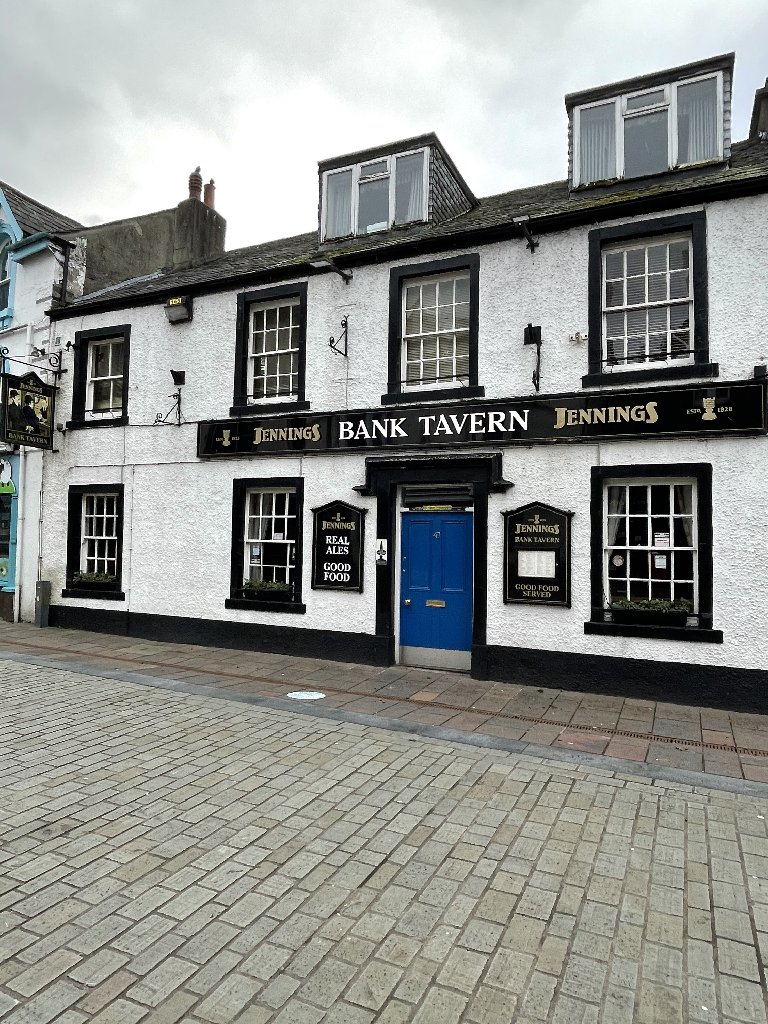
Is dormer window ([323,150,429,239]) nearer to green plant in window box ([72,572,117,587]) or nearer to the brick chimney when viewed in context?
the brick chimney

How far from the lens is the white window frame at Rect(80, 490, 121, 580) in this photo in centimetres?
1252

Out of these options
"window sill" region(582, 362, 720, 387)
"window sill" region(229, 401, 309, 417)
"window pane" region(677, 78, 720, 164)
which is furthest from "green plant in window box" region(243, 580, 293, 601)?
"window pane" region(677, 78, 720, 164)

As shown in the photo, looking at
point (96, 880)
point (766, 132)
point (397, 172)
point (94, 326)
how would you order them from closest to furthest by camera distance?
point (96, 880) → point (766, 132) → point (397, 172) → point (94, 326)

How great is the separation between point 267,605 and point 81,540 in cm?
482

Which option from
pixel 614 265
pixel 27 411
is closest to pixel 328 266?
pixel 614 265

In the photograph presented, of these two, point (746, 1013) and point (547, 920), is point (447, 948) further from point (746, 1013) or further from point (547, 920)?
point (746, 1013)

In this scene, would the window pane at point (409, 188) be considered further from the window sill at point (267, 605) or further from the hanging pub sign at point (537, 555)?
the window sill at point (267, 605)

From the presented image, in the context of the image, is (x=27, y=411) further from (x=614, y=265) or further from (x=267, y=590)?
(x=614, y=265)

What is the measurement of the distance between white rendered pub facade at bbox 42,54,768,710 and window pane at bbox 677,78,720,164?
0.10 feet

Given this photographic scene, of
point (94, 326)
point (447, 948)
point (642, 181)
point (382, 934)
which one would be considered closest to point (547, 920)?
point (447, 948)

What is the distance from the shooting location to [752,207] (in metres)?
7.88

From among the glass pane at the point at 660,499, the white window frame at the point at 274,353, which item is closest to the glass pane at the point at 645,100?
the glass pane at the point at 660,499

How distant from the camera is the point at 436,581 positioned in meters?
9.57

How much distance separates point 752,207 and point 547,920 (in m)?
8.21
